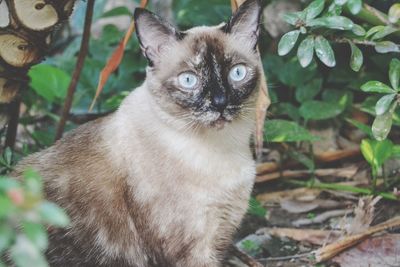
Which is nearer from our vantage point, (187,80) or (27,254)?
(27,254)

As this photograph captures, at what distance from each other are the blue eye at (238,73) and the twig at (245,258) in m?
0.86

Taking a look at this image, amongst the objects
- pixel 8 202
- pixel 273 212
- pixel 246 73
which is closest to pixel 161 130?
pixel 246 73

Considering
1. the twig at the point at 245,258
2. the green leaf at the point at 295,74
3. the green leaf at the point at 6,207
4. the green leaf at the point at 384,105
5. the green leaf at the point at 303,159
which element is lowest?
the green leaf at the point at 303,159

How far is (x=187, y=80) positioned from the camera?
2.54 meters

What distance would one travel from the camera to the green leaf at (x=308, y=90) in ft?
13.0

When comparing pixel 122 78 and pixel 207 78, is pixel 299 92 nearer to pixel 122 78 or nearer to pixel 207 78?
pixel 122 78

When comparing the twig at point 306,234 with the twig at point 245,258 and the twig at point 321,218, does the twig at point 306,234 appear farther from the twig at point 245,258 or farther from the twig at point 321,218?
the twig at point 245,258

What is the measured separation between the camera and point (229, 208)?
2.64 metres

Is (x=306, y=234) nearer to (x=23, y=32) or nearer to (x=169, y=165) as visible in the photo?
(x=169, y=165)

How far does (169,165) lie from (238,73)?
0.46 m

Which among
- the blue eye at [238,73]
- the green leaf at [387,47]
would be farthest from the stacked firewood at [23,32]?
the green leaf at [387,47]

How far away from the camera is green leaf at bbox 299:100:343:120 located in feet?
12.5

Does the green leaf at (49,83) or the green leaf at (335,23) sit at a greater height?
the green leaf at (335,23)

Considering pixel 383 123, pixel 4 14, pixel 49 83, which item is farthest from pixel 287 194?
pixel 4 14
